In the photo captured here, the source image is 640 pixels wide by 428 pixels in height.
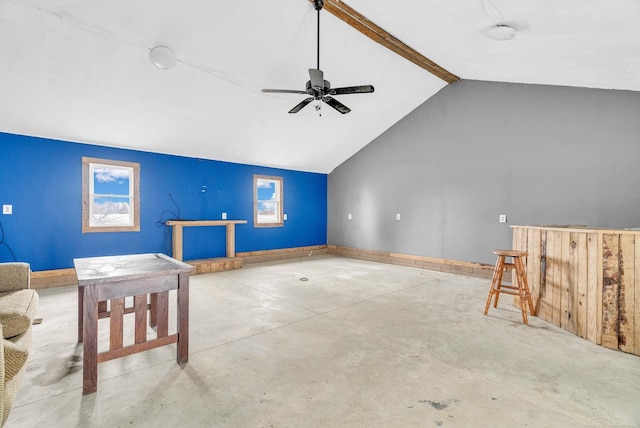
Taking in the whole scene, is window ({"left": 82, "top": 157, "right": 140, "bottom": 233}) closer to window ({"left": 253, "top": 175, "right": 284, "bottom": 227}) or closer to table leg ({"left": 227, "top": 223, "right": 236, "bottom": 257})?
table leg ({"left": 227, "top": 223, "right": 236, "bottom": 257})

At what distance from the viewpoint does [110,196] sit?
5086 millimetres

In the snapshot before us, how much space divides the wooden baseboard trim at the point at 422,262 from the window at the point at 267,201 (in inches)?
75.8

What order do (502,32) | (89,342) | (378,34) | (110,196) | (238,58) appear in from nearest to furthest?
1. (89,342)
2. (502,32)
3. (238,58)
4. (378,34)
5. (110,196)

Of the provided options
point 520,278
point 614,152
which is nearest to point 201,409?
point 520,278

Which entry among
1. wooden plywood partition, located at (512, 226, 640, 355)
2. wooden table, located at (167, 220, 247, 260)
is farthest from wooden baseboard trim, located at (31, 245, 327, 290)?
wooden plywood partition, located at (512, 226, 640, 355)

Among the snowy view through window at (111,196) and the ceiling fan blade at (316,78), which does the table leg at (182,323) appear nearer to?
the ceiling fan blade at (316,78)

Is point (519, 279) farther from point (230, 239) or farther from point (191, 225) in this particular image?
point (191, 225)

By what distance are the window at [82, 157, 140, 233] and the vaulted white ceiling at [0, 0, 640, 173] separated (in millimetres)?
434

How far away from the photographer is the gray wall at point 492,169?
4.09 meters

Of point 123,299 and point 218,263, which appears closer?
point 123,299

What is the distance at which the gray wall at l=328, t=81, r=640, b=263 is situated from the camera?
409 cm

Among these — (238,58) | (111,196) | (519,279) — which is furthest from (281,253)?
(519,279)

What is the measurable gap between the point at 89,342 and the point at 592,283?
13.6 feet

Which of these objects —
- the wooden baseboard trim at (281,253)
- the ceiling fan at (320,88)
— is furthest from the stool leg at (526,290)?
the wooden baseboard trim at (281,253)
